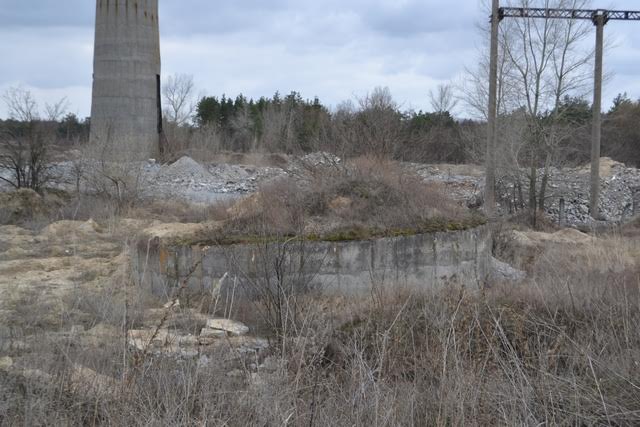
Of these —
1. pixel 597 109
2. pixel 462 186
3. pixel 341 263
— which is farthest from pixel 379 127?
pixel 462 186

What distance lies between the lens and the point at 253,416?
3.94 metres

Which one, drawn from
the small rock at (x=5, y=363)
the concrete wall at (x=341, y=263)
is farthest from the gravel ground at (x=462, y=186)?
the small rock at (x=5, y=363)

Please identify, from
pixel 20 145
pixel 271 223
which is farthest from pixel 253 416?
pixel 20 145

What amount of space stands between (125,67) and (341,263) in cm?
2167

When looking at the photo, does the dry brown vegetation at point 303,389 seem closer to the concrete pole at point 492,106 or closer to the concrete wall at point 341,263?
the concrete wall at point 341,263

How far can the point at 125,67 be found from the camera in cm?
2870

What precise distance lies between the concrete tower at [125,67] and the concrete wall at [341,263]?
17.9 m

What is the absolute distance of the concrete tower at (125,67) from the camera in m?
28.3

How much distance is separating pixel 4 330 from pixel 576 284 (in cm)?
666

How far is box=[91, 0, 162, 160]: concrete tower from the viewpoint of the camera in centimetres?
2827

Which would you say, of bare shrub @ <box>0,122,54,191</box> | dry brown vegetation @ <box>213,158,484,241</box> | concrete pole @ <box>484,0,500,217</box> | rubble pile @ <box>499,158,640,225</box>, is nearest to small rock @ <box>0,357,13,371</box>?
dry brown vegetation @ <box>213,158,484,241</box>

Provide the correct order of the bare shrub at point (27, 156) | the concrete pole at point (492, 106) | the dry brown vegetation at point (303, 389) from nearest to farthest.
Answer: the dry brown vegetation at point (303, 389) < the concrete pole at point (492, 106) < the bare shrub at point (27, 156)

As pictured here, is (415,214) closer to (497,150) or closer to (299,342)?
(299,342)

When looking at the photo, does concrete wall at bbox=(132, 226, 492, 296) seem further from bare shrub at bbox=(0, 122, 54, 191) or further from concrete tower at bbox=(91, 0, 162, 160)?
concrete tower at bbox=(91, 0, 162, 160)
